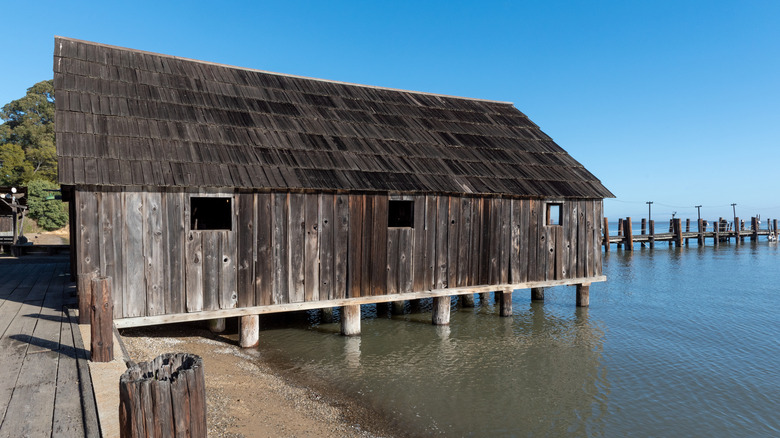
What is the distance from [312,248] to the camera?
10.5 meters

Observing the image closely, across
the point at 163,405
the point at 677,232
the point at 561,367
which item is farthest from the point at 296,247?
the point at 677,232

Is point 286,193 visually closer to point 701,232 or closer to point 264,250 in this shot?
point 264,250

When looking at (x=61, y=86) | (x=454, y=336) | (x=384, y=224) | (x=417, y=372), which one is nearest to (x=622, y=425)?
(x=417, y=372)

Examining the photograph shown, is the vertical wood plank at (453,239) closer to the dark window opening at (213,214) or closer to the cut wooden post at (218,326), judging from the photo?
the cut wooden post at (218,326)

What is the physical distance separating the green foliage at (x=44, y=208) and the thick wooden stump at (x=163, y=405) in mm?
41260

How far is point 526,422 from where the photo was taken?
775 cm

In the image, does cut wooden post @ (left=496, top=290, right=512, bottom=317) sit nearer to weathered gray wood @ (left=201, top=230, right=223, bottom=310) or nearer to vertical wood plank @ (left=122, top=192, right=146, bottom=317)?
weathered gray wood @ (left=201, top=230, right=223, bottom=310)

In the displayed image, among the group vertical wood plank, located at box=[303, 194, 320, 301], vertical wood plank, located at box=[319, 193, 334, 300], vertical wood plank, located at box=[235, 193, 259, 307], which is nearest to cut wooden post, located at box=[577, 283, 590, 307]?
vertical wood plank, located at box=[319, 193, 334, 300]

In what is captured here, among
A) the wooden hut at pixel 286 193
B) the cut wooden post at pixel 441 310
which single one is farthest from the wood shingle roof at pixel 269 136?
the cut wooden post at pixel 441 310

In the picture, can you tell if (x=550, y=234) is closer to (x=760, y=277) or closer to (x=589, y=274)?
(x=589, y=274)

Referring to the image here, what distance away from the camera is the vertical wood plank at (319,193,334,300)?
10555 mm

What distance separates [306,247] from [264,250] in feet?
3.05

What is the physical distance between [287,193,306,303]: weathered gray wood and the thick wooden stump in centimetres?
676

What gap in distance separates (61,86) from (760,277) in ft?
104
